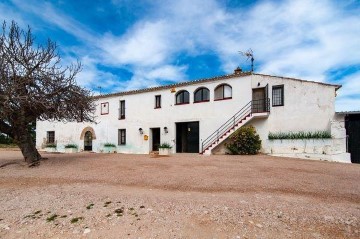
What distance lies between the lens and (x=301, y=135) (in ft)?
50.8

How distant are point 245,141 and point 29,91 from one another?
12.9m

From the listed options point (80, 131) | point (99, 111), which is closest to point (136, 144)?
point (99, 111)

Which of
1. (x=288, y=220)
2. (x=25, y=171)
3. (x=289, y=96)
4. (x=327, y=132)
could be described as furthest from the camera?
(x=289, y=96)

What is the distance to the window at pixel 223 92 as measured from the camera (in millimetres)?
18500

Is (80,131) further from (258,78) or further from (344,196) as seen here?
(344,196)

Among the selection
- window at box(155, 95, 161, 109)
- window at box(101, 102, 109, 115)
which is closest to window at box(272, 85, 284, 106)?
window at box(155, 95, 161, 109)

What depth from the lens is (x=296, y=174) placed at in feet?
30.8

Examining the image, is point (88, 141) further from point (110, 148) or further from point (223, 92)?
point (223, 92)

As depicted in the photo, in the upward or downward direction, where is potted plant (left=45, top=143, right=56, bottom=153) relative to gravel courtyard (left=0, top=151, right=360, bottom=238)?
downward

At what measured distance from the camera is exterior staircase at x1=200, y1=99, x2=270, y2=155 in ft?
55.3

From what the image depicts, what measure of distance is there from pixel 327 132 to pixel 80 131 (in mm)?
22908

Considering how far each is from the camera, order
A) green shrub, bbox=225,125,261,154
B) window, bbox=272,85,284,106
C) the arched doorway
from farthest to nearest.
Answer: the arched doorway → window, bbox=272,85,284,106 → green shrub, bbox=225,125,261,154

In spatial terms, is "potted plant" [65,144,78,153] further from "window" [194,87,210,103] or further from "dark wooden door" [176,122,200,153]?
"window" [194,87,210,103]

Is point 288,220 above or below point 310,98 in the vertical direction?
below
